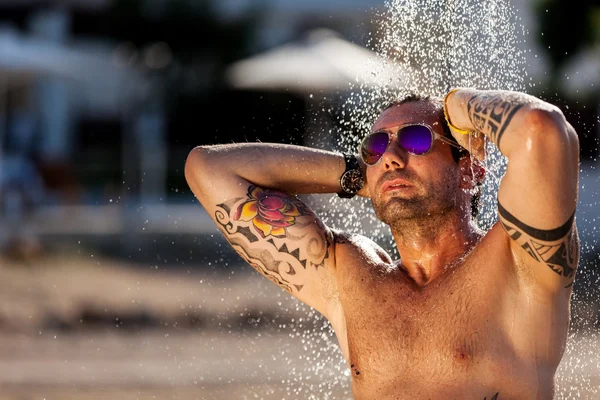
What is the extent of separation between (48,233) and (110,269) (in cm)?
177

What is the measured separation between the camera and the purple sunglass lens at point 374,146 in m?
2.87

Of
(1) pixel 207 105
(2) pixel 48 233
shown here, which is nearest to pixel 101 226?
(2) pixel 48 233

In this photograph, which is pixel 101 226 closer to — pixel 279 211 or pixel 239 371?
pixel 239 371

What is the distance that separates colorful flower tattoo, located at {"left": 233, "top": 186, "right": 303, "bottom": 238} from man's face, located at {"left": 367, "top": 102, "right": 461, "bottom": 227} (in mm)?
284

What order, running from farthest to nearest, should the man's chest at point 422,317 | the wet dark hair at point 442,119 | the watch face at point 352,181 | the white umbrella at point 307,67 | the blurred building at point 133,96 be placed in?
1. the blurred building at point 133,96
2. the white umbrella at point 307,67
3. the watch face at point 352,181
4. the wet dark hair at point 442,119
5. the man's chest at point 422,317

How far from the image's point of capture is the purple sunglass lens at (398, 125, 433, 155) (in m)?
2.81

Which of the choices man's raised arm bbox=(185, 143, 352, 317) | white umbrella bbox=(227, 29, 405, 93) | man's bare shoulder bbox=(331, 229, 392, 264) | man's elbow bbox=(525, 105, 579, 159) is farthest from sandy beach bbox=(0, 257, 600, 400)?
white umbrella bbox=(227, 29, 405, 93)

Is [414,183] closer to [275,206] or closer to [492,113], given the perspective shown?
[492,113]

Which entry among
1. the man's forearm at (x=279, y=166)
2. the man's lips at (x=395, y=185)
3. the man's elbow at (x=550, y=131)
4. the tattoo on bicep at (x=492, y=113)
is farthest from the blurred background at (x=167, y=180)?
the man's elbow at (x=550, y=131)

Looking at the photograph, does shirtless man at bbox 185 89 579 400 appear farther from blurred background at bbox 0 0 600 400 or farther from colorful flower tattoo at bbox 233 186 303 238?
blurred background at bbox 0 0 600 400

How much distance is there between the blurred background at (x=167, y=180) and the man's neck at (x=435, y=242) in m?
1.72

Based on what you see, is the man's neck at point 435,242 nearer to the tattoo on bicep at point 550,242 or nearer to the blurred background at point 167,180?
the tattoo on bicep at point 550,242

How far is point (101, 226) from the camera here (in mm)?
12680

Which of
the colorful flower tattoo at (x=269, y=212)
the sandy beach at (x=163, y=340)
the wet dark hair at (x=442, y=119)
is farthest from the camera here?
the sandy beach at (x=163, y=340)
